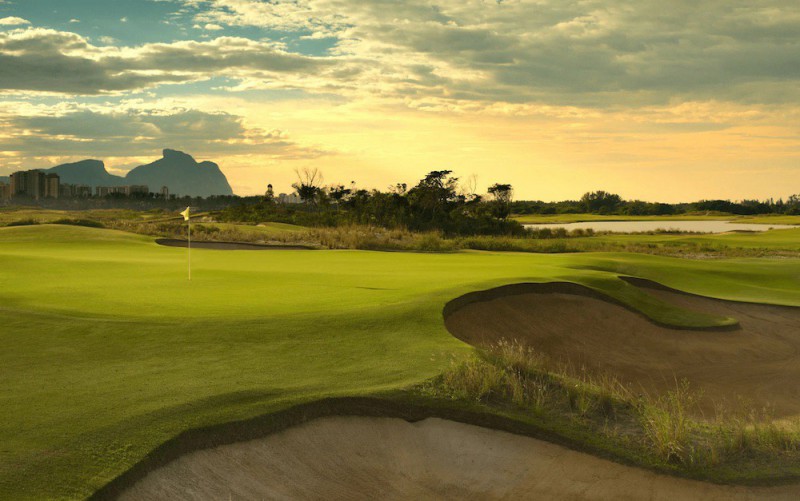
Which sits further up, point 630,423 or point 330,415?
point 330,415

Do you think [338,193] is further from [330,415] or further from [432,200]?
[330,415]

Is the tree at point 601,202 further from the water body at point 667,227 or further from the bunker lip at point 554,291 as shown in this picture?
the bunker lip at point 554,291

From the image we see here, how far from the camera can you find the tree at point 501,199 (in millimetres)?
76125

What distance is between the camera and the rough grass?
8.02 metres

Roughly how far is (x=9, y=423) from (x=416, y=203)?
65218 millimetres

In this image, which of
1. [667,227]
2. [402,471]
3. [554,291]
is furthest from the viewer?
[667,227]

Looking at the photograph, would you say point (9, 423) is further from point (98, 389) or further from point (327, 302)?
point (327, 302)

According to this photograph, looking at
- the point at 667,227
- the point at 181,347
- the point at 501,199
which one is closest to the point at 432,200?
the point at 501,199

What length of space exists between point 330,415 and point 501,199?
7216 cm

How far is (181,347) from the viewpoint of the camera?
11.4m

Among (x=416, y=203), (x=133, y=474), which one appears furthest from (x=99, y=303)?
(x=416, y=203)

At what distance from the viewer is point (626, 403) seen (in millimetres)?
9789

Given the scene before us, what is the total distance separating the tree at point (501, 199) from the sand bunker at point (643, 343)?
55693 mm

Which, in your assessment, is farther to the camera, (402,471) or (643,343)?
(643,343)
